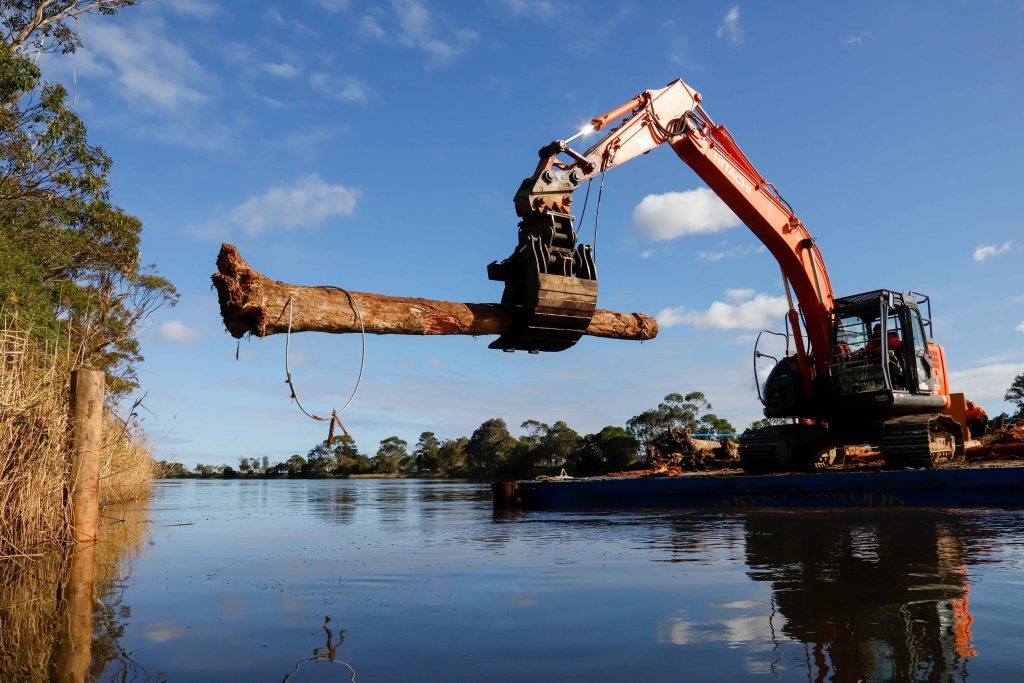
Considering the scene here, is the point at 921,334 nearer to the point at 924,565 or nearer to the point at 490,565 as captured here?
the point at 924,565

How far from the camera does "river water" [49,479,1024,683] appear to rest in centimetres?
408

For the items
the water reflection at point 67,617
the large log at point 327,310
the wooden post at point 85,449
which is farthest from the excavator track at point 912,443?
the wooden post at point 85,449

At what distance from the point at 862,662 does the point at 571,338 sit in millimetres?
2861

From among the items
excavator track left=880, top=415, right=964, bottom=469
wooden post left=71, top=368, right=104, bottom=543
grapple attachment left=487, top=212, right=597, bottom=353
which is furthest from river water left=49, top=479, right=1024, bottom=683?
excavator track left=880, top=415, right=964, bottom=469

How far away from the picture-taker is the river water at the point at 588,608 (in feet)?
13.4

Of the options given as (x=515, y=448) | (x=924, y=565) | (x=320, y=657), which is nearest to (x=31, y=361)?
(x=320, y=657)

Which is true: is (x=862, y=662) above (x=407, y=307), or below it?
below

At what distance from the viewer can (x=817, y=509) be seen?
13.4 metres

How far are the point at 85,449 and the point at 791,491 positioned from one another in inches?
426

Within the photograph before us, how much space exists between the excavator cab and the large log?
978 cm

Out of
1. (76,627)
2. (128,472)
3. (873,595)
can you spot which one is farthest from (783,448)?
(128,472)

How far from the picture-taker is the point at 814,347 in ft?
51.0

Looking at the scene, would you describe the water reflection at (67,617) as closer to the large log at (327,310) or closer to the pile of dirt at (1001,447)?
the large log at (327,310)

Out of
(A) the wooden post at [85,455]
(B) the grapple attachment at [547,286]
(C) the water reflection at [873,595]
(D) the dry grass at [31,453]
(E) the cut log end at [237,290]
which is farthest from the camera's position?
(A) the wooden post at [85,455]
